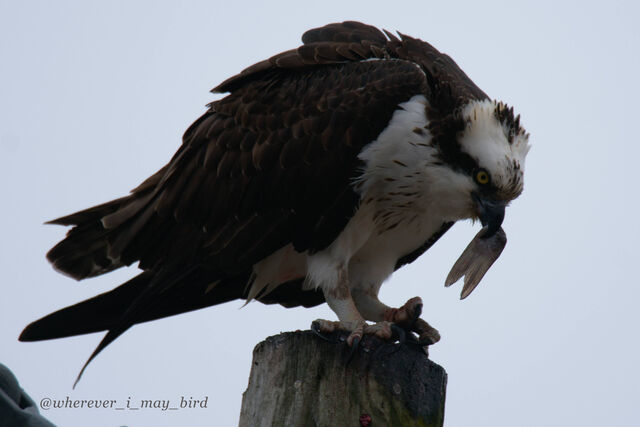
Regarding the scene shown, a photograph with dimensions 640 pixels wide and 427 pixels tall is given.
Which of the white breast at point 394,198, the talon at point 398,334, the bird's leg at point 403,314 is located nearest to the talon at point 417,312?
the bird's leg at point 403,314

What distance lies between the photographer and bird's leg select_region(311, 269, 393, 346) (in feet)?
12.6

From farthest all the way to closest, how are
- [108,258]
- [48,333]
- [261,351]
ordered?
[108,258], [48,333], [261,351]

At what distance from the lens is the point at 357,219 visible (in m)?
5.00

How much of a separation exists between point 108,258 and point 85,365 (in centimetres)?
85

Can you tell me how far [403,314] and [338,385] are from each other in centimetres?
153

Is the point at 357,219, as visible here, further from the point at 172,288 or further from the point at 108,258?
the point at 108,258

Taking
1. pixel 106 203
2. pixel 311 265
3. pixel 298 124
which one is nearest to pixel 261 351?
pixel 311 265

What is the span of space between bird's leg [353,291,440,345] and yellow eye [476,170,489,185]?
0.70 metres

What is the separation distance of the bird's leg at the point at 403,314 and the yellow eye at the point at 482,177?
0.70m

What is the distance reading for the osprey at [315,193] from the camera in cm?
487

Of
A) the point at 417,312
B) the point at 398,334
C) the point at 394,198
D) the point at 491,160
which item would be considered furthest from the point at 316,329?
the point at 491,160

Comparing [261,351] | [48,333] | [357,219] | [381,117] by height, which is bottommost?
[261,351]

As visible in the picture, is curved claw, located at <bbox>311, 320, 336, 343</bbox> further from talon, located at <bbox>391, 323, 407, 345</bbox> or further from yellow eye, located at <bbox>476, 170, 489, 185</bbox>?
yellow eye, located at <bbox>476, 170, 489, 185</bbox>

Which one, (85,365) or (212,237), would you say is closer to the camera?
(85,365)
